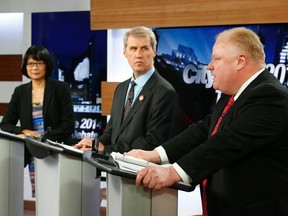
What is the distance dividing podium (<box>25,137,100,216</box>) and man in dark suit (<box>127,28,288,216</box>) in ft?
1.92

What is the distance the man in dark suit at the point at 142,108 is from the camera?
→ 2354 millimetres

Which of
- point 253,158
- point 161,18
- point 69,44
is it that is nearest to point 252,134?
point 253,158

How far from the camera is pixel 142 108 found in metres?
2.42

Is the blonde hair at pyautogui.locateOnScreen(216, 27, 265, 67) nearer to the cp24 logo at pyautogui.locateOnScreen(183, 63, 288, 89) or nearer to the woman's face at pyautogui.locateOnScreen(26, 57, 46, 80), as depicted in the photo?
the woman's face at pyautogui.locateOnScreen(26, 57, 46, 80)

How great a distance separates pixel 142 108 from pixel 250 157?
0.95 m

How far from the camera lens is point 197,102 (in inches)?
146

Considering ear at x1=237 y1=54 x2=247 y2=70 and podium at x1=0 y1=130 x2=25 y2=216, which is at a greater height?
ear at x1=237 y1=54 x2=247 y2=70

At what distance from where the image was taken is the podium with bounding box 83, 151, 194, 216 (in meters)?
1.50

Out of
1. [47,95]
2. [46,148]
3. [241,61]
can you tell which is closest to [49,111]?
[47,95]

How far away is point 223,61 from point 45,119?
1.78 m

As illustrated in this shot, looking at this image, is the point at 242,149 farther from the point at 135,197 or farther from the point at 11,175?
the point at 11,175

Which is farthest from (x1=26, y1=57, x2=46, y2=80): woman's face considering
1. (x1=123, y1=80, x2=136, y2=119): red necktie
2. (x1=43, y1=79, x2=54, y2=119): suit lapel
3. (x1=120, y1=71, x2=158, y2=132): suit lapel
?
(x1=120, y1=71, x2=158, y2=132): suit lapel

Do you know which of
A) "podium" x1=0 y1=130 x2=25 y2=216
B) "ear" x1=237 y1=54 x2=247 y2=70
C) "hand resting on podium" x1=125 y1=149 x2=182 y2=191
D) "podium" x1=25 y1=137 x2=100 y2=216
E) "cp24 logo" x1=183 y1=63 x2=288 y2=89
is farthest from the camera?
"cp24 logo" x1=183 y1=63 x2=288 y2=89

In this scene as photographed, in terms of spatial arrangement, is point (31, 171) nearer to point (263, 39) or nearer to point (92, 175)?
point (92, 175)
